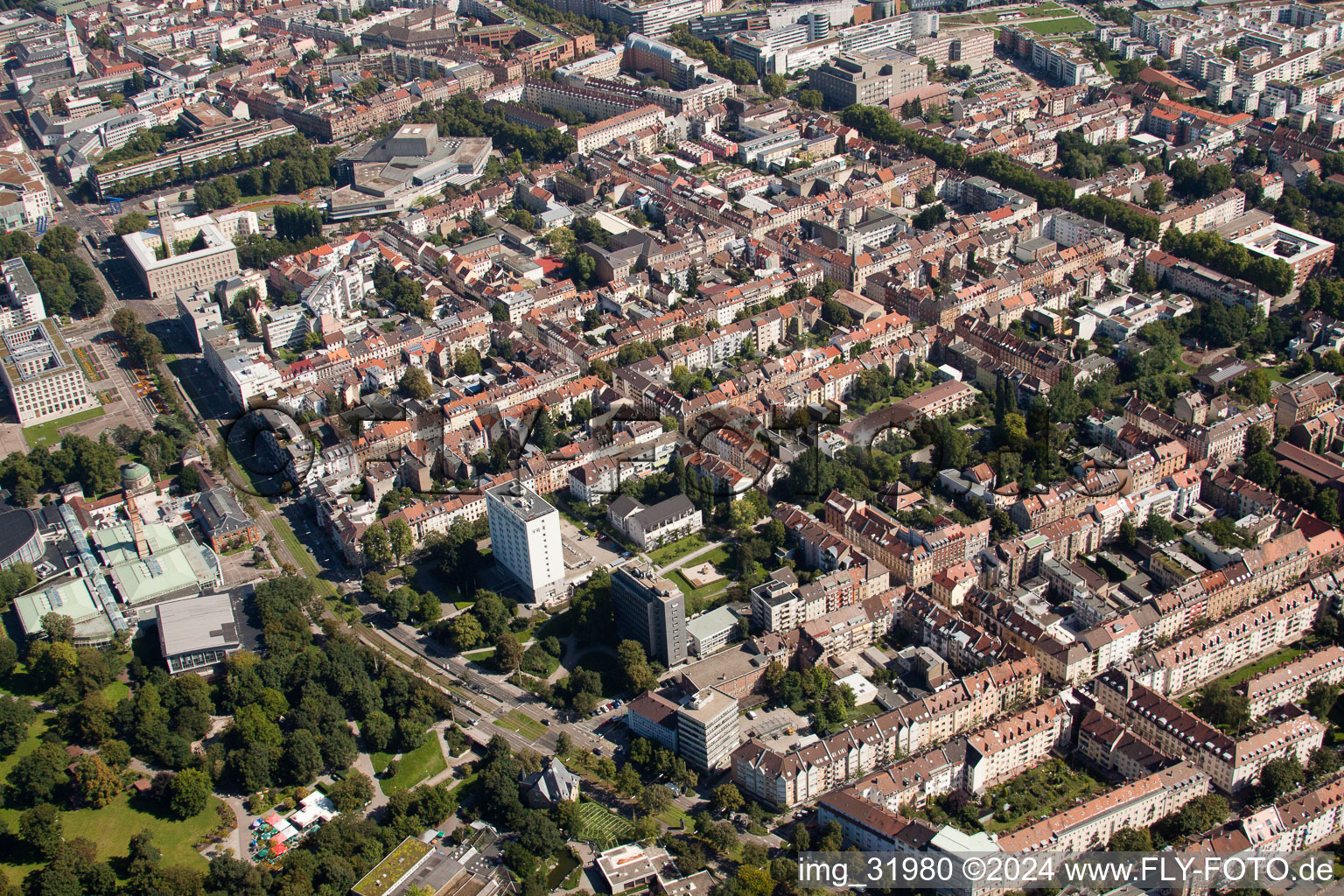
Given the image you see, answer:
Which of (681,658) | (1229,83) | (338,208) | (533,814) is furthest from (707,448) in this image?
(1229,83)

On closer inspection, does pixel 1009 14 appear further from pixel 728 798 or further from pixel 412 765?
pixel 412 765

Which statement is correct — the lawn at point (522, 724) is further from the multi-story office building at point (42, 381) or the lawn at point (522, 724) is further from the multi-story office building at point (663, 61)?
the multi-story office building at point (663, 61)

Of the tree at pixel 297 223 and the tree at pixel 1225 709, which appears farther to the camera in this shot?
the tree at pixel 297 223

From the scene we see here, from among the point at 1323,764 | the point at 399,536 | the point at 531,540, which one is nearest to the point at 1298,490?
the point at 1323,764

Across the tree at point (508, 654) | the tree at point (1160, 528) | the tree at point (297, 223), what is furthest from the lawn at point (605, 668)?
the tree at point (297, 223)

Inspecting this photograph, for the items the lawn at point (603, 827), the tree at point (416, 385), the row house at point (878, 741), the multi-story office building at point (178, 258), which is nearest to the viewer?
the lawn at point (603, 827)

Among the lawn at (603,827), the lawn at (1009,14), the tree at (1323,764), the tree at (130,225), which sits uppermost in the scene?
the lawn at (1009,14)

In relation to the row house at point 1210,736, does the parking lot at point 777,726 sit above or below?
below
